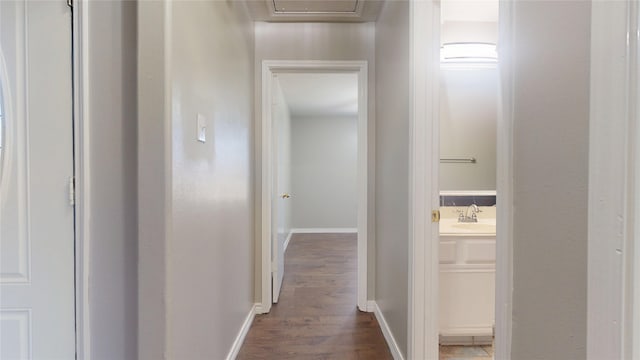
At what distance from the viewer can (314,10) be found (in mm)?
2545

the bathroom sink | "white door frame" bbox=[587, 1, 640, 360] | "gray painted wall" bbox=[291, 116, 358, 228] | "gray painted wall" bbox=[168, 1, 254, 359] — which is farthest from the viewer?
"gray painted wall" bbox=[291, 116, 358, 228]

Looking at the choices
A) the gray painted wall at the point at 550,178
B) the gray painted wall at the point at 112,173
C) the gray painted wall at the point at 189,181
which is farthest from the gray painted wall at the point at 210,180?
the gray painted wall at the point at 550,178

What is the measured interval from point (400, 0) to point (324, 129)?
15.5 feet

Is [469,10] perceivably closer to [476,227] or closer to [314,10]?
[314,10]

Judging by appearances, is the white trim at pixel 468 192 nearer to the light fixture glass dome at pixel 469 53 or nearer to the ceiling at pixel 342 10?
the light fixture glass dome at pixel 469 53

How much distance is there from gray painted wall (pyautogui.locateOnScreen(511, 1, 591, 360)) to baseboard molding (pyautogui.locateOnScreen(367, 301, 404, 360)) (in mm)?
1268

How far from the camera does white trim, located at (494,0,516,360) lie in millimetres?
884

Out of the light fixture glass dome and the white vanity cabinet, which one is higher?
the light fixture glass dome

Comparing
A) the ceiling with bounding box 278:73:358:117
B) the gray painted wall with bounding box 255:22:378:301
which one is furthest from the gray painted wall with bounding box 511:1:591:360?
the ceiling with bounding box 278:73:358:117

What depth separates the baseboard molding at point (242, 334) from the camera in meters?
2.05

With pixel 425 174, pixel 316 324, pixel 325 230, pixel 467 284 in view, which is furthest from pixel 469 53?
pixel 325 230

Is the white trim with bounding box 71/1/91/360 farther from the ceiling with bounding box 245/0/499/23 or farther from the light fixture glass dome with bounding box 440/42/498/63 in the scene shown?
the light fixture glass dome with bounding box 440/42/498/63

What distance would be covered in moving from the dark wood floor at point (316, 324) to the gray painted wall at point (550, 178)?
1.55 metres

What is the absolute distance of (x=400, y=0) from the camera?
6.41 feet
